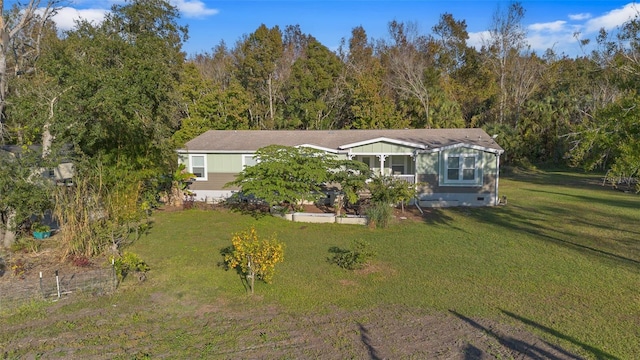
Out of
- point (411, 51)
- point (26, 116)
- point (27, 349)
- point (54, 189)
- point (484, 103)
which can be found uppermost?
point (411, 51)

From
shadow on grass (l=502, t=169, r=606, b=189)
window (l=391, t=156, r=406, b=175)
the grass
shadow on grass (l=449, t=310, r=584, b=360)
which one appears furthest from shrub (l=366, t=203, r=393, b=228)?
shadow on grass (l=502, t=169, r=606, b=189)

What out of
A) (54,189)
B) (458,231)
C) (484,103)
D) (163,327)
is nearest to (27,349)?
(163,327)

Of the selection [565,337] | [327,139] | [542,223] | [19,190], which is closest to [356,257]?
[565,337]

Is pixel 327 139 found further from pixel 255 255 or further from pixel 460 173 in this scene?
pixel 255 255

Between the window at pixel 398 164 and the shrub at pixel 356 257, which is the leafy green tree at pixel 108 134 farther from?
the window at pixel 398 164

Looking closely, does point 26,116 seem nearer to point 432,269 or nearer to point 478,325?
point 432,269

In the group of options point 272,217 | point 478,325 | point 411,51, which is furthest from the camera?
point 411,51

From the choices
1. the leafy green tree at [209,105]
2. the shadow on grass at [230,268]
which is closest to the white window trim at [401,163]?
the shadow on grass at [230,268]
